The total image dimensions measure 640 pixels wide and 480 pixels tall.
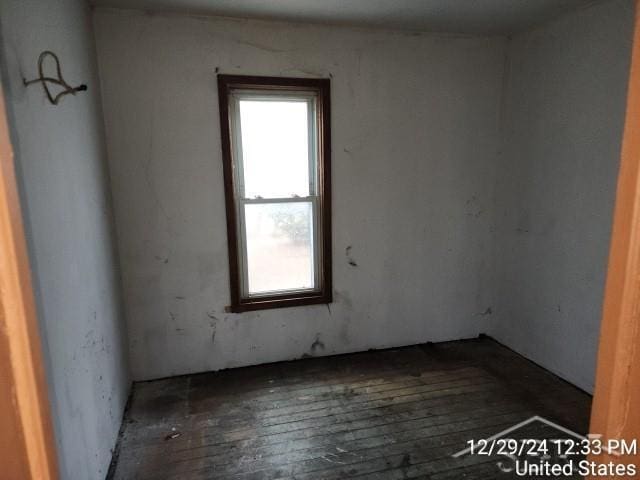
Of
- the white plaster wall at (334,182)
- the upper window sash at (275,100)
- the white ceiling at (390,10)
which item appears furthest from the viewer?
the upper window sash at (275,100)

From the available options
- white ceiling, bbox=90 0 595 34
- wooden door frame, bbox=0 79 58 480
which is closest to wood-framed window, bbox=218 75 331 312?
white ceiling, bbox=90 0 595 34

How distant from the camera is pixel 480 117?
3098 millimetres

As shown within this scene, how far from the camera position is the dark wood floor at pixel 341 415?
199cm

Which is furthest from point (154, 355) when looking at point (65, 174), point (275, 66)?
point (275, 66)

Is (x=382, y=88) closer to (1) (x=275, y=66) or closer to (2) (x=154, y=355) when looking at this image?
(1) (x=275, y=66)

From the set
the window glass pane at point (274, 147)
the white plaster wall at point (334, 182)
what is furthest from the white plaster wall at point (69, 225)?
the window glass pane at point (274, 147)

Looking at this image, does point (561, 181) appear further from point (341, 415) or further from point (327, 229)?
point (341, 415)

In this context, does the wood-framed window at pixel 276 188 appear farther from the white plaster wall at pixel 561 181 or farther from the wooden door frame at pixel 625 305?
the wooden door frame at pixel 625 305

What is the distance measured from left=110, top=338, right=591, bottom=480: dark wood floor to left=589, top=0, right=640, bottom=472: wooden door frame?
Result: 1501mm

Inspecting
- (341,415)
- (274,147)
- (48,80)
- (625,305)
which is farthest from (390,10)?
(341,415)

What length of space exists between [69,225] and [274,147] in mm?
1492

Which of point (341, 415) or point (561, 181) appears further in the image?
point (561, 181)

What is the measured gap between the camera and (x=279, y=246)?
2951 millimetres

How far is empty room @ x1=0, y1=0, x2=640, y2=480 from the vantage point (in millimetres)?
1971
